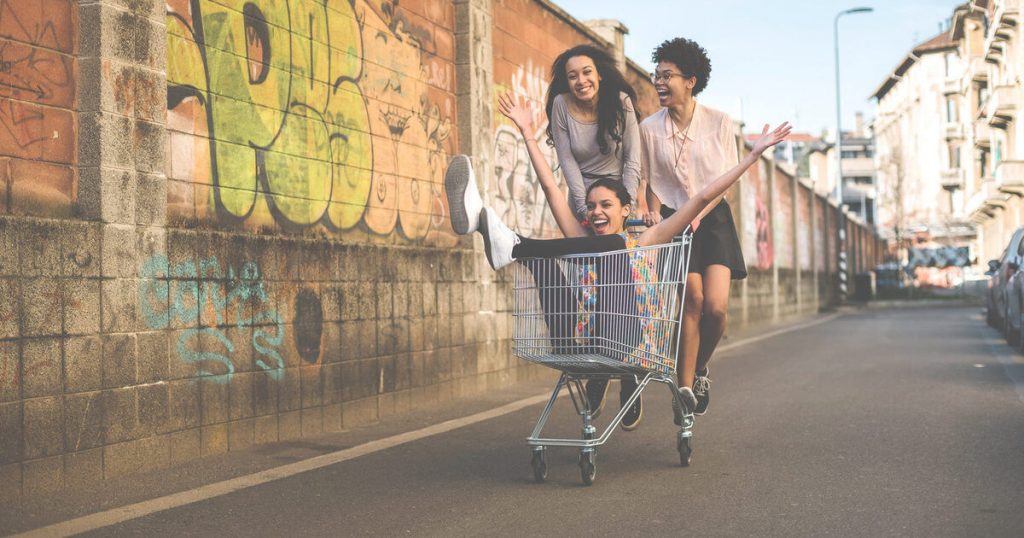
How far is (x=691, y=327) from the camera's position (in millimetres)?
6285

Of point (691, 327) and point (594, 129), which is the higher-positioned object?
point (594, 129)

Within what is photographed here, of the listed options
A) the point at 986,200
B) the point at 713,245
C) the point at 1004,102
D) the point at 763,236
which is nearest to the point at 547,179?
the point at 713,245

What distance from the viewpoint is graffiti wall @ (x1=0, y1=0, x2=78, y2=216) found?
18.4 feet

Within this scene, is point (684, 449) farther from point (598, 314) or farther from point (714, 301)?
point (598, 314)

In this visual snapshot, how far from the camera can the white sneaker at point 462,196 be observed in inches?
205

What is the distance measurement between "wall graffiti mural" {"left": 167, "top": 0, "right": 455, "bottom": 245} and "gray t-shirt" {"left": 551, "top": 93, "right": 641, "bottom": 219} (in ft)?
7.56

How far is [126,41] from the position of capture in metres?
6.25

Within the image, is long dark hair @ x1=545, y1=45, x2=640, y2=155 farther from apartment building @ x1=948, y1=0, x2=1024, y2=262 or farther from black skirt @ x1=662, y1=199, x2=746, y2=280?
apartment building @ x1=948, y1=0, x2=1024, y2=262

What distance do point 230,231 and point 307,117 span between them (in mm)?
1388

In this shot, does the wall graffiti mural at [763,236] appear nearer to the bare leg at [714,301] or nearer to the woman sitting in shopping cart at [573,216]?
the bare leg at [714,301]

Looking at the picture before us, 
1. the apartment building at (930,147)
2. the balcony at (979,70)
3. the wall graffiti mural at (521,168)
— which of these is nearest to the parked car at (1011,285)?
the wall graffiti mural at (521,168)

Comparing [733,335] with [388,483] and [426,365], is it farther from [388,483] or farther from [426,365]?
[388,483]

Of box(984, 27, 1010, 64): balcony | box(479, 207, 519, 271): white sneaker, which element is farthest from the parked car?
box(984, 27, 1010, 64): balcony

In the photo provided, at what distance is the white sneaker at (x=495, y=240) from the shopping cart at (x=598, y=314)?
0.15 metres
